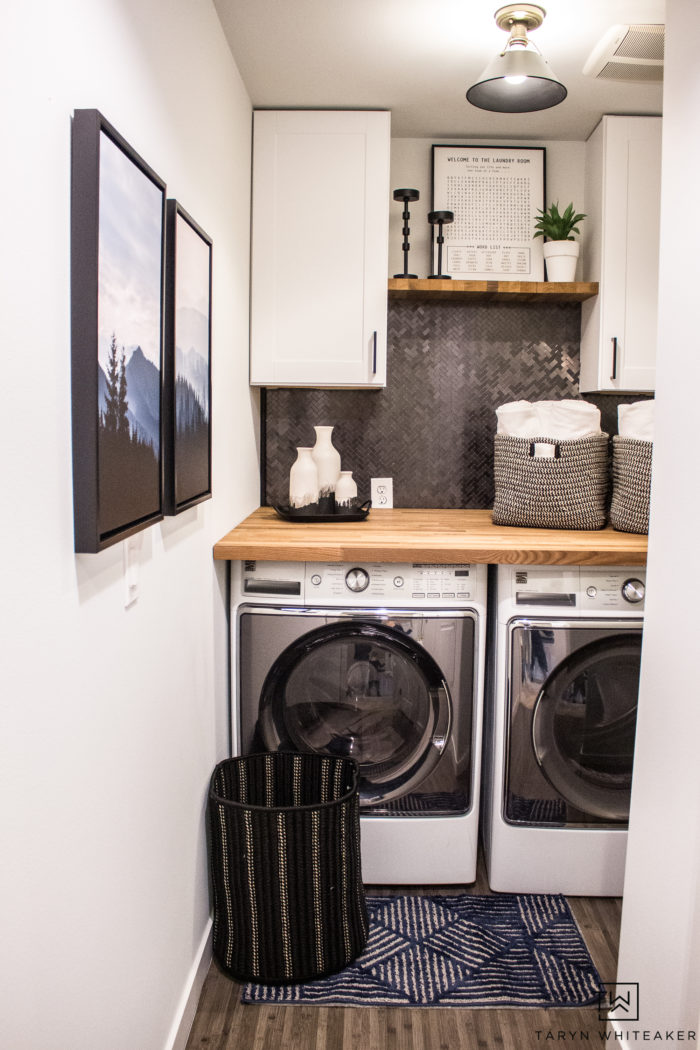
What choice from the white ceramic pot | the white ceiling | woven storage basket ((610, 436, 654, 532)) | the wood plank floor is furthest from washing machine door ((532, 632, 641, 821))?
the white ceiling

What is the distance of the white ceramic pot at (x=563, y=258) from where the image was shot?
2.88 m

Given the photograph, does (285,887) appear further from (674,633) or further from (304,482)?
(304,482)

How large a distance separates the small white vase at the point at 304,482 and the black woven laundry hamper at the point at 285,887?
1.01 m

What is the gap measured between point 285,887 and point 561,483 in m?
1.44

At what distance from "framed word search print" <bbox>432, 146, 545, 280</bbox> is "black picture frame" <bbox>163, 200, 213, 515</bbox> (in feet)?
4.73

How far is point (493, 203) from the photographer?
304 cm

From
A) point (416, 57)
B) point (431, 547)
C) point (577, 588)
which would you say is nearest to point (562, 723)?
point (577, 588)

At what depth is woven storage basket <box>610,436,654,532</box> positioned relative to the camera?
2420 millimetres

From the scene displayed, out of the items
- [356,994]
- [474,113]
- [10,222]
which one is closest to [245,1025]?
[356,994]

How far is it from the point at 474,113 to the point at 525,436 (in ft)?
3.84

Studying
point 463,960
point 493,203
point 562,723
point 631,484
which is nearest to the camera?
point 463,960

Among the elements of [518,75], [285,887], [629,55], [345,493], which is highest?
[629,55]

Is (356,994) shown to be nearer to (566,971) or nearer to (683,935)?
(566,971)

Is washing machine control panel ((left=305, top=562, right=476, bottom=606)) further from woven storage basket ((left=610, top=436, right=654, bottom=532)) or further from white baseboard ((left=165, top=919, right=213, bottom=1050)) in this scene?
white baseboard ((left=165, top=919, right=213, bottom=1050))
